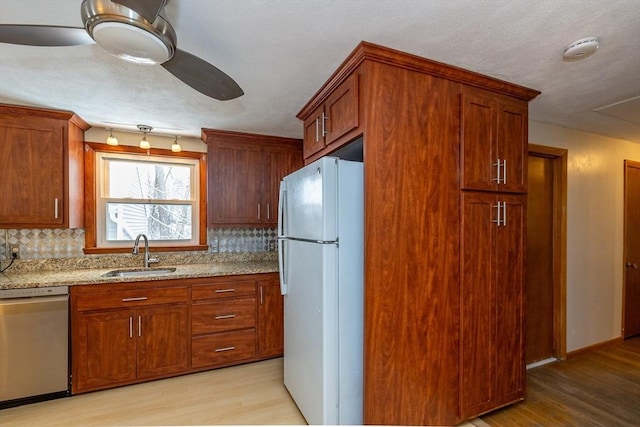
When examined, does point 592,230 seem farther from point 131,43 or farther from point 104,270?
point 104,270

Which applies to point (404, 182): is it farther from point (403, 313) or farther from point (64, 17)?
point (64, 17)

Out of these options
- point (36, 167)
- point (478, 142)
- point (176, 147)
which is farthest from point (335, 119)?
point (36, 167)

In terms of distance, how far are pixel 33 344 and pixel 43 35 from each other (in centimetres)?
229

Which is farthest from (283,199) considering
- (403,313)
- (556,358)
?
(556,358)

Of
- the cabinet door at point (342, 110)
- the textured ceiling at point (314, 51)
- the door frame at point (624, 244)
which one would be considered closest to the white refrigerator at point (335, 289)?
the cabinet door at point (342, 110)

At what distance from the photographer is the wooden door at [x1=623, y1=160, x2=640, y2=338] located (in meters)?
3.38

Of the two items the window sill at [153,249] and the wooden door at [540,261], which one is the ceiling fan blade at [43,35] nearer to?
the window sill at [153,249]

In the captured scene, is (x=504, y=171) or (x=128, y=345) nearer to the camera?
(x=504, y=171)

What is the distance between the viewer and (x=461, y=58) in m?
1.74

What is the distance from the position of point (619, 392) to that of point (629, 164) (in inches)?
102

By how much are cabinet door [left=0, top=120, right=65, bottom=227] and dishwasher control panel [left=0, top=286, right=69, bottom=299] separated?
24.2 inches

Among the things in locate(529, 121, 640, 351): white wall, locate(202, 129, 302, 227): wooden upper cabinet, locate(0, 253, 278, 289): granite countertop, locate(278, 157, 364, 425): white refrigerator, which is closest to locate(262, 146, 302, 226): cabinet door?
locate(202, 129, 302, 227): wooden upper cabinet

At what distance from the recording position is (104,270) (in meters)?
2.90

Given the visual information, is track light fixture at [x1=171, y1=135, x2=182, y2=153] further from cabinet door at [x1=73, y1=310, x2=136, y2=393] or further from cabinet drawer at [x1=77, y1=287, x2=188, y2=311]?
cabinet door at [x1=73, y1=310, x2=136, y2=393]
